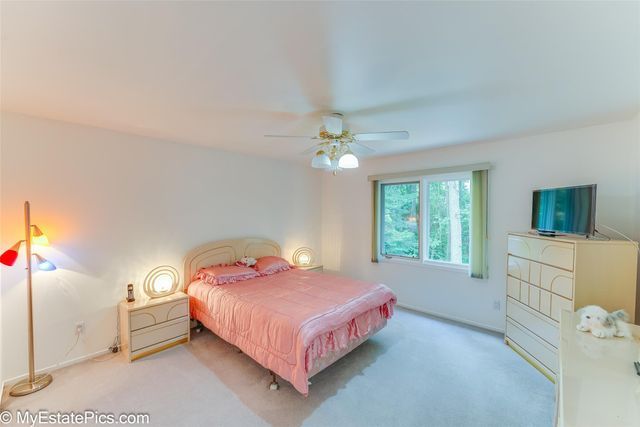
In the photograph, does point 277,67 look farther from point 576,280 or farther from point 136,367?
point 136,367

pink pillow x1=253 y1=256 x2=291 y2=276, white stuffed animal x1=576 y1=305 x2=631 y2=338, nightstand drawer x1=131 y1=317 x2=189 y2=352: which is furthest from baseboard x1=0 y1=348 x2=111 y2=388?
white stuffed animal x1=576 y1=305 x2=631 y2=338

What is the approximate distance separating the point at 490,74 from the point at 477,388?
8.50 feet

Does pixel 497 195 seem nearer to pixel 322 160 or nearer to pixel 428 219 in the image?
pixel 428 219

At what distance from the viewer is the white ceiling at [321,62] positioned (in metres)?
1.19

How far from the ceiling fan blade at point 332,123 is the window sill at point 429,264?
2767 mm

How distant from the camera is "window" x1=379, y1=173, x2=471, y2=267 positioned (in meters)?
3.80

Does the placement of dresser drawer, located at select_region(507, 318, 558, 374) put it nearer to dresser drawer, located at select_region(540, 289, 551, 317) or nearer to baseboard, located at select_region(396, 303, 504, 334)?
dresser drawer, located at select_region(540, 289, 551, 317)

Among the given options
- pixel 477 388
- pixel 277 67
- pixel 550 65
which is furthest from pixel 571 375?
pixel 277 67

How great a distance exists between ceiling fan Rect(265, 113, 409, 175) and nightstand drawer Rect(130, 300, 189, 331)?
2.24 metres

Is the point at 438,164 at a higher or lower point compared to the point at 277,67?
lower

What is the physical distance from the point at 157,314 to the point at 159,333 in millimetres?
217

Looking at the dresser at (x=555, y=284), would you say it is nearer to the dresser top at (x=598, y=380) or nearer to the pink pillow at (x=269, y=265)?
Result: the dresser top at (x=598, y=380)

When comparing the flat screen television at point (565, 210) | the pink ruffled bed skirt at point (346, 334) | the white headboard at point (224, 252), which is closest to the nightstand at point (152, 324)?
the white headboard at point (224, 252)

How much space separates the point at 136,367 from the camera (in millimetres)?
2623
